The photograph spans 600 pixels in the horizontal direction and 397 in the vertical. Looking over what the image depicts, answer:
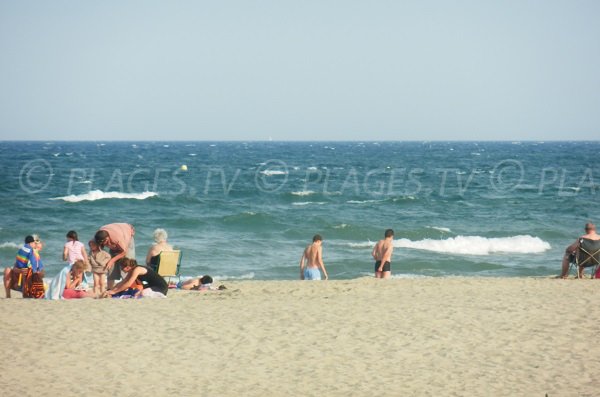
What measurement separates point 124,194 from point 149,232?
506 inches

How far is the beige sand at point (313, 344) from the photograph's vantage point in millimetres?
7457

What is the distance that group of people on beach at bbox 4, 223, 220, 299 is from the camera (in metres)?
11.6

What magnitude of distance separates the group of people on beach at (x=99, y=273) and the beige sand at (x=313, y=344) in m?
0.46

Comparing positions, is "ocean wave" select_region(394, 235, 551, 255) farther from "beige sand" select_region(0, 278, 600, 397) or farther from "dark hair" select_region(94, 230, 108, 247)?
"dark hair" select_region(94, 230, 108, 247)

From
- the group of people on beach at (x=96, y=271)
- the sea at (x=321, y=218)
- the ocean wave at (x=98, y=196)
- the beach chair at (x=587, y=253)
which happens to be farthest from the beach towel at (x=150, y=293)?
the ocean wave at (x=98, y=196)

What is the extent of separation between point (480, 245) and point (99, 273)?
45.5 feet

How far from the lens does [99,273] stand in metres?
11.9

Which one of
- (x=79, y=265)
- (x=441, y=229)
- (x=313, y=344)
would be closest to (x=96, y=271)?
(x=79, y=265)

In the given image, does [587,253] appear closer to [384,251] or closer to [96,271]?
[384,251]

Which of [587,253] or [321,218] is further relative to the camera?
[321,218]

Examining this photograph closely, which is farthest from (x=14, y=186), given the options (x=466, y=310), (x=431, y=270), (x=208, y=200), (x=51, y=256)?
(x=466, y=310)

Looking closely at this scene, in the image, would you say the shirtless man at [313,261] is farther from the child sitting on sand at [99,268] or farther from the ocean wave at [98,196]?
the ocean wave at [98,196]

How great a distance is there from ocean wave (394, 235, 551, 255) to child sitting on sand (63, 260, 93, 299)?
12338mm

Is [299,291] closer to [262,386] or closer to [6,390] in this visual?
[262,386]
